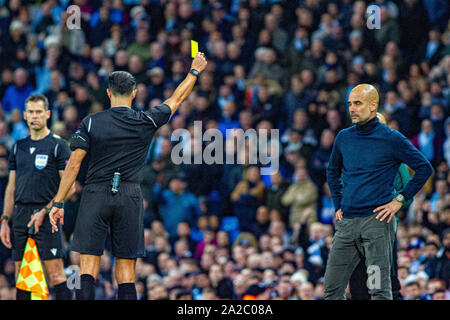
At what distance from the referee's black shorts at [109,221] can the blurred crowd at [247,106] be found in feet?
12.1

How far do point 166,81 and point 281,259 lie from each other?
14.5ft

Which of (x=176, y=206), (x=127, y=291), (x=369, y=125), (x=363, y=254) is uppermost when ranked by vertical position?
(x=369, y=125)

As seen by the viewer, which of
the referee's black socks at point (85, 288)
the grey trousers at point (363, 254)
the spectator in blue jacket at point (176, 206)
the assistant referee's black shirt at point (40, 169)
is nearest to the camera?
the grey trousers at point (363, 254)

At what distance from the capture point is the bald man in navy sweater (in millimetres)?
6125

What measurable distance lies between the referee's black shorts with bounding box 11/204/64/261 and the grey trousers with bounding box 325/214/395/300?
2.67 m

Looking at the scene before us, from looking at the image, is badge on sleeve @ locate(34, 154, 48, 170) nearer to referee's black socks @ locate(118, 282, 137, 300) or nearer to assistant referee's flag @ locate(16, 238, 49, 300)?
assistant referee's flag @ locate(16, 238, 49, 300)

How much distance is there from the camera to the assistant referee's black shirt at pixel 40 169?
7.46 metres

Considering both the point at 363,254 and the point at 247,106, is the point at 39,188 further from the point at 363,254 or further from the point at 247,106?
the point at 247,106

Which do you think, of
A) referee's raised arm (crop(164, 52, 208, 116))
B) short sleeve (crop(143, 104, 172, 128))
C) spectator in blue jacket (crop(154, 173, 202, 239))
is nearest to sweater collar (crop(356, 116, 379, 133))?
referee's raised arm (crop(164, 52, 208, 116))

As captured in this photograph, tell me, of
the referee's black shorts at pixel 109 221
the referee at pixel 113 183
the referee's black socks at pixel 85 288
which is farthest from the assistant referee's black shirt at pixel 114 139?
the referee's black socks at pixel 85 288

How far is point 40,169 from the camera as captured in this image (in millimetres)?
7477

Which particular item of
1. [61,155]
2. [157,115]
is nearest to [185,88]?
[157,115]

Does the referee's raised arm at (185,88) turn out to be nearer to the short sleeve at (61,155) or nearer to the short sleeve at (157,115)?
the short sleeve at (157,115)

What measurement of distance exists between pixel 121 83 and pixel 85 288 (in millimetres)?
1624
